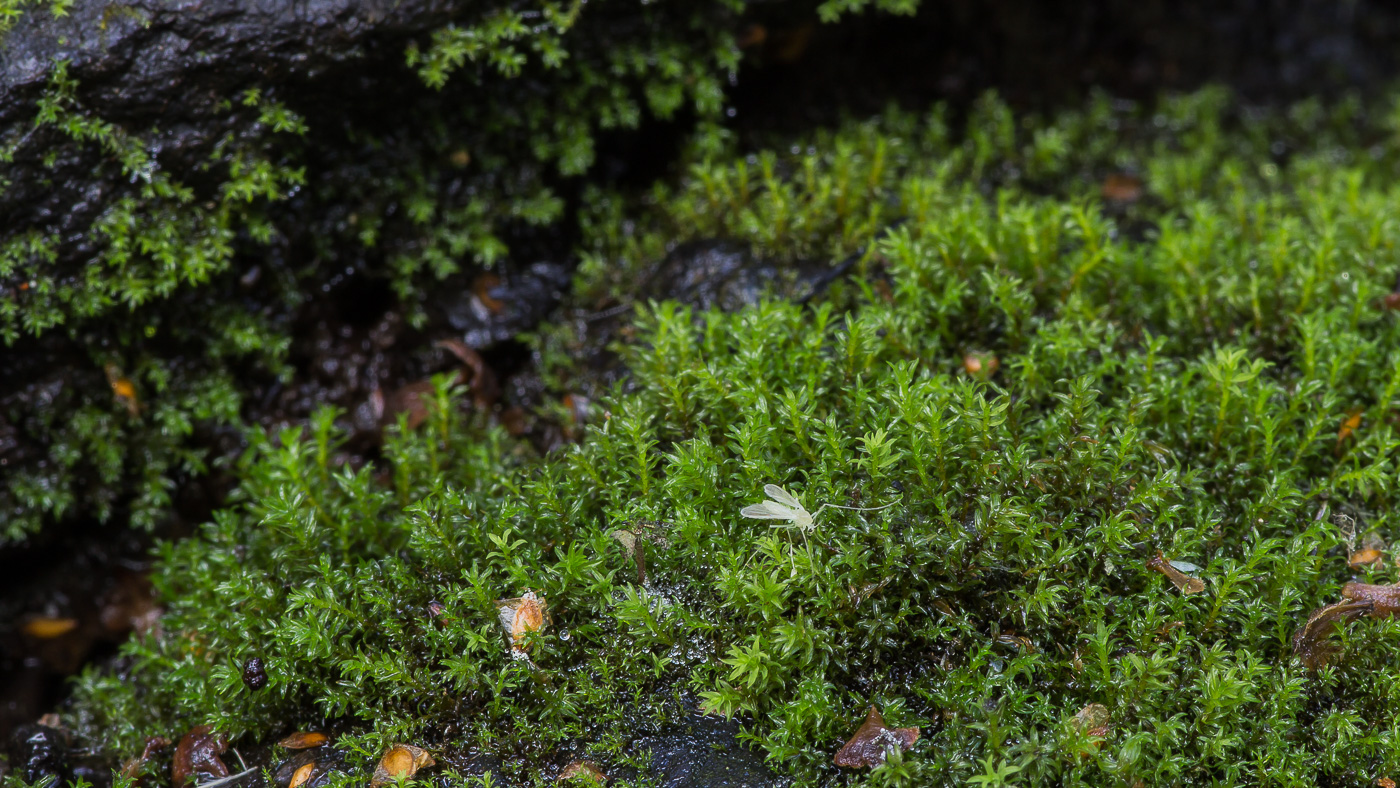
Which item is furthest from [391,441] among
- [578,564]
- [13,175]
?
[13,175]

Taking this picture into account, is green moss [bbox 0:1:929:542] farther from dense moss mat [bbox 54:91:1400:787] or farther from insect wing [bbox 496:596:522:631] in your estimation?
insect wing [bbox 496:596:522:631]

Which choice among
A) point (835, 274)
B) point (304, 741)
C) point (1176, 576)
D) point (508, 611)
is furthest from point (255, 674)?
point (1176, 576)

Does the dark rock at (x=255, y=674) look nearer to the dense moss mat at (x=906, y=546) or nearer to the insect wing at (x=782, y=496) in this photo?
the dense moss mat at (x=906, y=546)

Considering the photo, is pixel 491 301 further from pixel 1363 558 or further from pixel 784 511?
pixel 1363 558

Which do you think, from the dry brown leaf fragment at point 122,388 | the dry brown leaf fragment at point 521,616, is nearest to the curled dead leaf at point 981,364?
the dry brown leaf fragment at point 521,616

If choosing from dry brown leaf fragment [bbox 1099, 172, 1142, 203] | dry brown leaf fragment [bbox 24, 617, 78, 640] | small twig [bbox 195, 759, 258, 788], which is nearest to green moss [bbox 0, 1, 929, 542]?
dry brown leaf fragment [bbox 24, 617, 78, 640]
